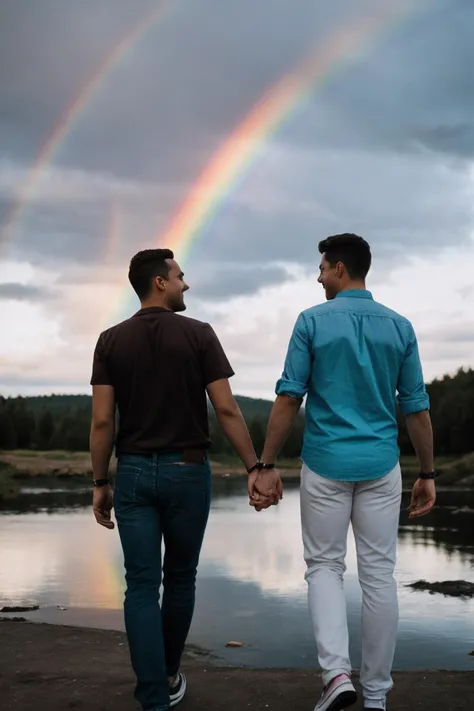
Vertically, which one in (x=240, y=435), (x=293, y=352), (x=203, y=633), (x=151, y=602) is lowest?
(x=203, y=633)

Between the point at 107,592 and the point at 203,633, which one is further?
the point at 107,592

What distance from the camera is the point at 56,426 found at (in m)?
110

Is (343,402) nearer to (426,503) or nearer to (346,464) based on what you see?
(346,464)

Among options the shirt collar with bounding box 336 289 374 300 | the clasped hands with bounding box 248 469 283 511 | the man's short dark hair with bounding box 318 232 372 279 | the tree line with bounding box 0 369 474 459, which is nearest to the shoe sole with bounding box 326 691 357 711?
the clasped hands with bounding box 248 469 283 511

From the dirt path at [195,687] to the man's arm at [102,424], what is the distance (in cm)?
133

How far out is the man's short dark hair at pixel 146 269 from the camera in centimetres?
518

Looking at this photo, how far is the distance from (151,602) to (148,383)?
3.49ft

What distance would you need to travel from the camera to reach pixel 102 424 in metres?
5.02

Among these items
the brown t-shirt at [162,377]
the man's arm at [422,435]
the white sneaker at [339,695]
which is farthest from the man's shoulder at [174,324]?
the white sneaker at [339,695]

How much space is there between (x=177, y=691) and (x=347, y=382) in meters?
1.90

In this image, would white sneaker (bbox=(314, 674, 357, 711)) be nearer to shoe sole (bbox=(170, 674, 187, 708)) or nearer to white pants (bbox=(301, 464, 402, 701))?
white pants (bbox=(301, 464, 402, 701))

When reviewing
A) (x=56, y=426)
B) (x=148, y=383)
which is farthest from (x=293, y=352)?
(x=56, y=426)

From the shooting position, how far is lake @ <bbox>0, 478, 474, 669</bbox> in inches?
404

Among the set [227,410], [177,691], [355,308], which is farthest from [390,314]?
[177,691]
